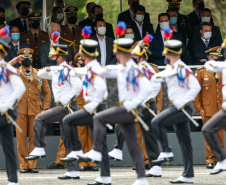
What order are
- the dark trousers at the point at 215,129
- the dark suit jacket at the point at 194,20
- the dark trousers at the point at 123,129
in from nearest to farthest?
the dark trousers at the point at 123,129, the dark trousers at the point at 215,129, the dark suit jacket at the point at 194,20

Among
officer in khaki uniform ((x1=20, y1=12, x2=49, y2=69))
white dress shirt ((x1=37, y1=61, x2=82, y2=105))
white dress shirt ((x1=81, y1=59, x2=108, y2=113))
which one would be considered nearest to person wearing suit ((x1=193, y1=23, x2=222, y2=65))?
officer in khaki uniform ((x1=20, y1=12, x2=49, y2=69))

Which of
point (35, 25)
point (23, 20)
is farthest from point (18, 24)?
point (35, 25)

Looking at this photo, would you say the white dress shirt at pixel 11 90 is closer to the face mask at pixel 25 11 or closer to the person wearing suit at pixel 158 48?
the person wearing suit at pixel 158 48

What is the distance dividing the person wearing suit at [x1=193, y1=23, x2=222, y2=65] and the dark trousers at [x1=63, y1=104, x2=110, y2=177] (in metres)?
3.58

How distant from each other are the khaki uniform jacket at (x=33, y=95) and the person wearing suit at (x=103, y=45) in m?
1.19

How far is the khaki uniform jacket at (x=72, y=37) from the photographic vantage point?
54.4 ft

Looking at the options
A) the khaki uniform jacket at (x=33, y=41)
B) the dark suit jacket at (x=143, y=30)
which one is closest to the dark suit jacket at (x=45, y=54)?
the khaki uniform jacket at (x=33, y=41)

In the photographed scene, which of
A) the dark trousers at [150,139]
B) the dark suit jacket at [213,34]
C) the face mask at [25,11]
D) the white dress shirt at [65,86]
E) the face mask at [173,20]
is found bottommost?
the dark trousers at [150,139]

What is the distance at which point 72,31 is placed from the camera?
16781 millimetres

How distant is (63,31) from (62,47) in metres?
2.41

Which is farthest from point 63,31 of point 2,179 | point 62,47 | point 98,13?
point 2,179

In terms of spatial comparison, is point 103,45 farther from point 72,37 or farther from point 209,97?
point 209,97

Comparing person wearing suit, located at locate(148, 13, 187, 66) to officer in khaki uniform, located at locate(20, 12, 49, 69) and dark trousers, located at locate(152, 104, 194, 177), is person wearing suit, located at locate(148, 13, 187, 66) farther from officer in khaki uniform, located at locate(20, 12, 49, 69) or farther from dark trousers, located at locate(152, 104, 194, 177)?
dark trousers, located at locate(152, 104, 194, 177)

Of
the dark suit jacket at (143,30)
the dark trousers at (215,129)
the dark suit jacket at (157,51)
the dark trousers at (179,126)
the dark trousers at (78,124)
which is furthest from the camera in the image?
the dark suit jacket at (143,30)
